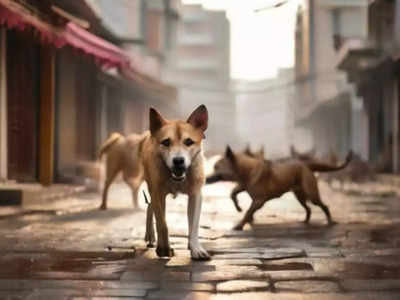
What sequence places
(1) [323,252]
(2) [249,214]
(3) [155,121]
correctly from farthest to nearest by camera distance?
1. (2) [249,214]
2. (1) [323,252]
3. (3) [155,121]

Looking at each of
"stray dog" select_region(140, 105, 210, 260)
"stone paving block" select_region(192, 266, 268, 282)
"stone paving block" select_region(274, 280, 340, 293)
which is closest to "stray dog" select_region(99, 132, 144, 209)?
"stray dog" select_region(140, 105, 210, 260)

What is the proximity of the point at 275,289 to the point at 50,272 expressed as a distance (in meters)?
1.87

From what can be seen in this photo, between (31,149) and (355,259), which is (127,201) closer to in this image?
(31,149)

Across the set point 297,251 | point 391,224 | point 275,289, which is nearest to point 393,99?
point 391,224

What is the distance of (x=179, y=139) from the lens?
5680mm

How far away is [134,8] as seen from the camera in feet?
114

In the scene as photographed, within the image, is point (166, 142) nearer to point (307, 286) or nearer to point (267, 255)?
point (267, 255)

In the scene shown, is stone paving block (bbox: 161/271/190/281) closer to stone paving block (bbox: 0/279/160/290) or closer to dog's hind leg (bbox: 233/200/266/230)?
stone paving block (bbox: 0/279/160/290)

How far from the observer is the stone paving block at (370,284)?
449 centimetres

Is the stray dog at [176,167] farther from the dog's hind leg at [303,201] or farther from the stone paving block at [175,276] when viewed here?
the dog's hind leg at [303,201]

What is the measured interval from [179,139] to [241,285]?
5.29ft

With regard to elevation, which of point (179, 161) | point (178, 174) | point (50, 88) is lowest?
point (178, 174)

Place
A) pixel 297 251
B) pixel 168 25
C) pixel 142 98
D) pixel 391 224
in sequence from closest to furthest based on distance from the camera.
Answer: pixel 297 251
pixel 391 224
pixel 142 98
pixel 168 25

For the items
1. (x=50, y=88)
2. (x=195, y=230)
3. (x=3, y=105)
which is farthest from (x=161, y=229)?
(x=50, y=88)
